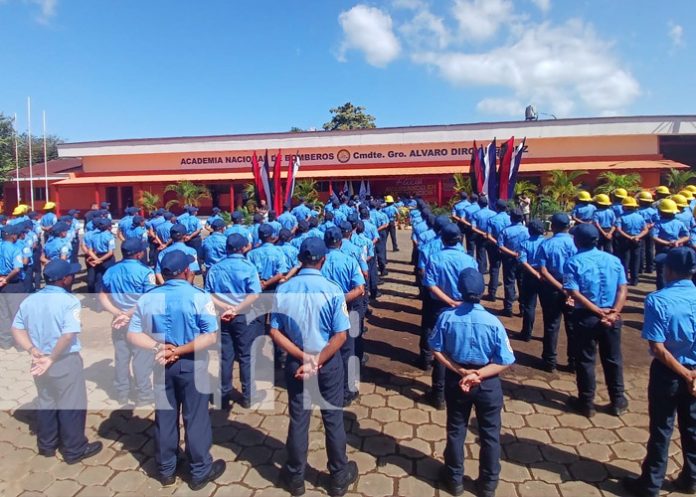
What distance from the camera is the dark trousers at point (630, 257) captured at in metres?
8.48

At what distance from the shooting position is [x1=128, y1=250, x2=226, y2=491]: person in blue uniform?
3.20m

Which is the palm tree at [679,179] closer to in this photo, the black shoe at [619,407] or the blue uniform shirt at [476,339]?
the black shoe at [619,407]

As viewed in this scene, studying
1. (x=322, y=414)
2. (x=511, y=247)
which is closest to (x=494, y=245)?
(x=511, y=247)

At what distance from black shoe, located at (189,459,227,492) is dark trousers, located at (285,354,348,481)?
0.58 metres

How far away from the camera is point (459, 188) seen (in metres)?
18.6

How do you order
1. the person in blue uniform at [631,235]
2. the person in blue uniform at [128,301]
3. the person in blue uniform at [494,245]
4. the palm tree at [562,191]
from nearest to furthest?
1. the person in blue uniform at [128,301]
2. the person in blue uniform at [494,245]
3. the person in blue uniform at [631,235]
4. the palm tree at [562,191]

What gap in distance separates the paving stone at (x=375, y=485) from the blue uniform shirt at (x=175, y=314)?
154 cm

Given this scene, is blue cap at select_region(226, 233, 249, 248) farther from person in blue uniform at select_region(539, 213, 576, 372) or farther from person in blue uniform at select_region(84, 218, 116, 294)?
person in blue uniform at select_region(84, 218, 116, 294)

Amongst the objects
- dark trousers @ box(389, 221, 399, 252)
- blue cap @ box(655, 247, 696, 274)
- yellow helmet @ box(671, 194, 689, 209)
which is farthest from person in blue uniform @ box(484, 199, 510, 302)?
blue cap @ box(655, 247, 696, 274)

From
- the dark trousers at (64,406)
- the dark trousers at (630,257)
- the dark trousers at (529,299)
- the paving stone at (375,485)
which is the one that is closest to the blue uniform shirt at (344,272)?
the paving stone at (375,485)

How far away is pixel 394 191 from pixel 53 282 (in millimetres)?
21502

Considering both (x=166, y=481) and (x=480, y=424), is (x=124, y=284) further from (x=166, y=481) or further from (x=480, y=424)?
(x=480, y=424)

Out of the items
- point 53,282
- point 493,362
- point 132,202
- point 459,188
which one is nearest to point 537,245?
point 493,362

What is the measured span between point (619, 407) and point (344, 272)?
2.77 metres
